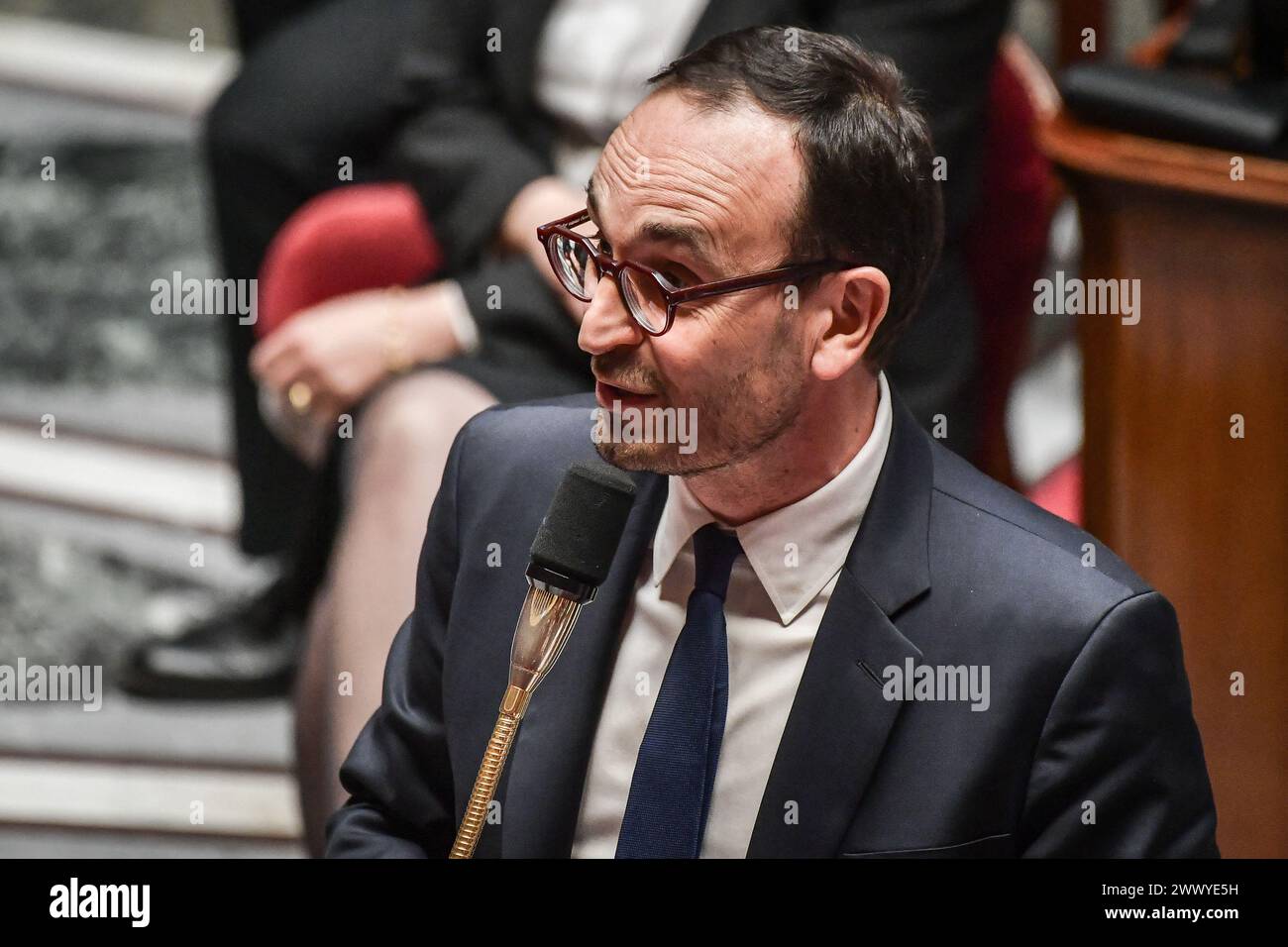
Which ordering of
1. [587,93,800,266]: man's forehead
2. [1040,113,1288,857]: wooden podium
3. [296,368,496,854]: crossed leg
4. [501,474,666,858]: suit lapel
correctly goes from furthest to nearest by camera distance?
[1040,113,1288,857]: wooden podium
[296,368,496,854]: crossed leg
[501,474,666,858]: suit lapel
[587,93,800,266]: man's forehead

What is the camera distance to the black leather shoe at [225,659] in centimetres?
239

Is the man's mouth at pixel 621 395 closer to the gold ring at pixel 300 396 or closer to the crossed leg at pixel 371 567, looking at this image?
the crossed leg at pixel 371 567

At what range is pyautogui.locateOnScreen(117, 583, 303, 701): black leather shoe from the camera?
239cm

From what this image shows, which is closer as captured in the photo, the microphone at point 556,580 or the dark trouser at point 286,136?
the microphone at point 556,580

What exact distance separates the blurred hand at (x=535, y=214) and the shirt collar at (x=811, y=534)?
42 centimetres

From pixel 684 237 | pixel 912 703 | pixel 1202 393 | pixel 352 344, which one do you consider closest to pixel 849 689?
pixel 912 703

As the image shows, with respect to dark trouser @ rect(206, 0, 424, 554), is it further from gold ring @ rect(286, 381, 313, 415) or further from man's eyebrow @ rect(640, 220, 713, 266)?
man's eyebrow @ rect(640, 220, 713, 266)

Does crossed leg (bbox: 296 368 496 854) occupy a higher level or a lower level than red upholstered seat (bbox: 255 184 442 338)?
lower

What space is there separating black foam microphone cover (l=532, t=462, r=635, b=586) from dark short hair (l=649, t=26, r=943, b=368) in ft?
0.56

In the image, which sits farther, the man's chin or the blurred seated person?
the blurred seated person

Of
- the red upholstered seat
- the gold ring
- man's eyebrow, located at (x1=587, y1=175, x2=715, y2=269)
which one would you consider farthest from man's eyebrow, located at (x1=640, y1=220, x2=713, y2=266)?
the red upholstered seat

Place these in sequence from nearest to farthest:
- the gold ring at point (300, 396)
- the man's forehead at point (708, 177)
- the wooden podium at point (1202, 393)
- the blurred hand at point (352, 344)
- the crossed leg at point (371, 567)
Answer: the man's forehead at point (708, 177) < the crossed leg at point (371, 567) < the wooden podium at point (1202, 393) < the blurred hand at point (352, 344) < the gold ring at point (300, 396)

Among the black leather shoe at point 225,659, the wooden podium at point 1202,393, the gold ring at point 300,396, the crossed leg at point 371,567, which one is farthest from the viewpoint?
the black leather shoe at point 225,659

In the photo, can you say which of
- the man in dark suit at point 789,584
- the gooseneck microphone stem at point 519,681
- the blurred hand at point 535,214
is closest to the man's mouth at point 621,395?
the man in dark suit at point 789,584
